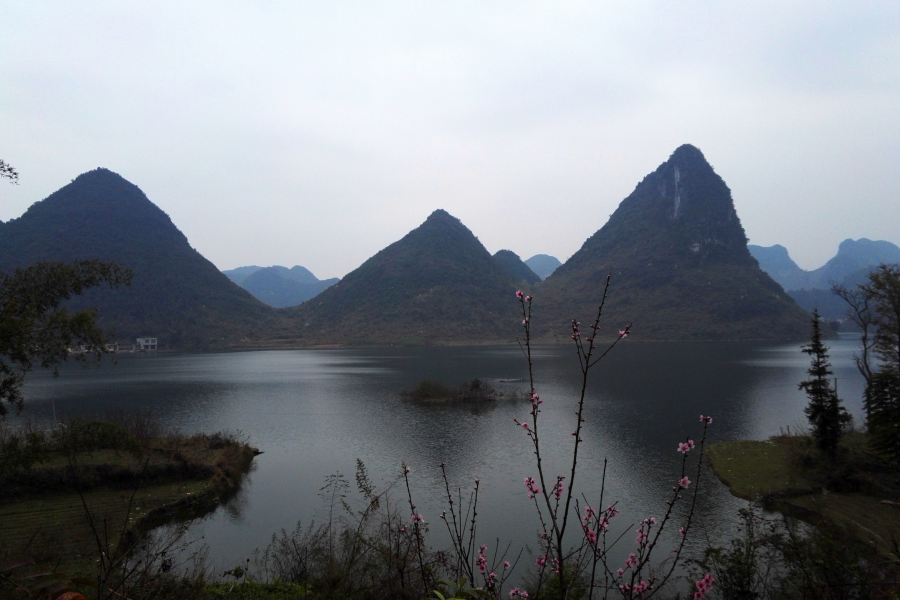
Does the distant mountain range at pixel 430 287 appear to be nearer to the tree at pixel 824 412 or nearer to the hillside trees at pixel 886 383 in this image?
the hillside trees at pixel 886 383

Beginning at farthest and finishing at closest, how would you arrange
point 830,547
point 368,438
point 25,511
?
1. point 368,438
2. point 25,511
3. point 830,547

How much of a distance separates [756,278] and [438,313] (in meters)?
96.4

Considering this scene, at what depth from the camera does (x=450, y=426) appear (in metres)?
31.4

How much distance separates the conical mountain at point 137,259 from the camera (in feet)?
427

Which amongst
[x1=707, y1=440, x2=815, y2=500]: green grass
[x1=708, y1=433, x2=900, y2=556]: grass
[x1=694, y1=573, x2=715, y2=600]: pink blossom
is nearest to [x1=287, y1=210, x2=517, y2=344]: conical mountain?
[x1=707, y1=440, x2=815, y2=500]: green grass

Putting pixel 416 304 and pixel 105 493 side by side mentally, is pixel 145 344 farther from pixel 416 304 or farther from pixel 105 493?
pixel 105 493

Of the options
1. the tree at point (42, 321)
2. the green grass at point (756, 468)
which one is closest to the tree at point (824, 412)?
the green grass at point (756, 468)

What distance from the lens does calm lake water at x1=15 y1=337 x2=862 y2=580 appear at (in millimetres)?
17625

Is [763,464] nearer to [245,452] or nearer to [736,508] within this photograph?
[736,508]

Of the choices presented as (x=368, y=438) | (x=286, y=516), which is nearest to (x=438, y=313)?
(x=368, y=438)

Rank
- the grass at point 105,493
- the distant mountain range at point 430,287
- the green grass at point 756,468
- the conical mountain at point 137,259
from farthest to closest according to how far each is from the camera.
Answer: the distant mountain range at point 430,287
the conical mountain at point 137,259
the green grass at point 756,468
the grass at point 105,493

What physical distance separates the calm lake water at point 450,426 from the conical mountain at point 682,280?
7910cm

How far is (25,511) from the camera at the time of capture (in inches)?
627

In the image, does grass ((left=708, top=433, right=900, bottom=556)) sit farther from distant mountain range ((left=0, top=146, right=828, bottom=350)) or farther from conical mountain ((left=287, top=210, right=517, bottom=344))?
conical mountain ((left=287, top=210, right=517, bottom=344))
